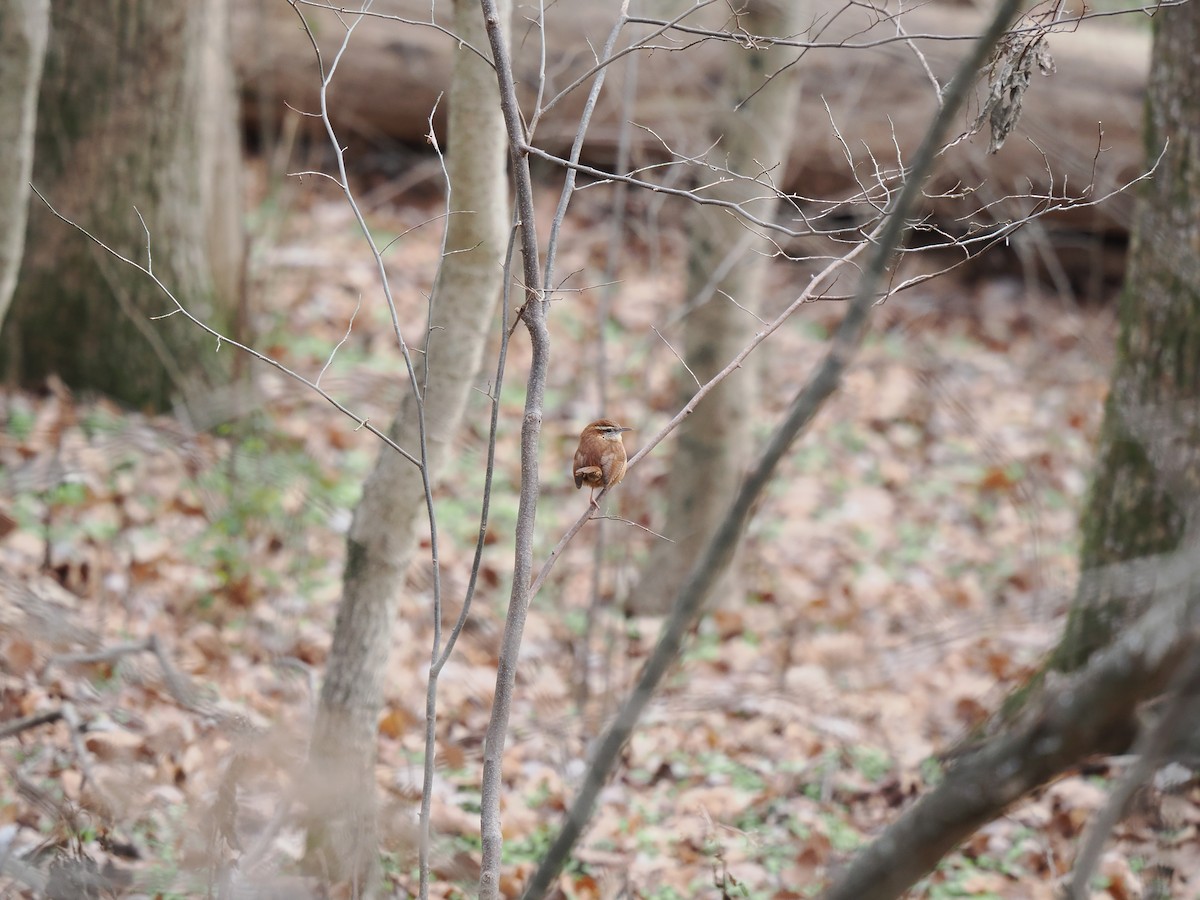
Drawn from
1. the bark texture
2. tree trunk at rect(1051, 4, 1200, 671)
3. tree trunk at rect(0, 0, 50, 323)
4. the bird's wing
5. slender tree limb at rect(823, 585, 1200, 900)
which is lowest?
slender tree limb at rect(823, 585, 1200, 900)

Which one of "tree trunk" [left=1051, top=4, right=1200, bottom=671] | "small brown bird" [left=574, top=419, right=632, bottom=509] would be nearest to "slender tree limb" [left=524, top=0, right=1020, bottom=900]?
"small brown bird" [left=574, top=419, right=632, bottom=509]

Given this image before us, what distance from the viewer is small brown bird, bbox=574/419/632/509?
2.21 m

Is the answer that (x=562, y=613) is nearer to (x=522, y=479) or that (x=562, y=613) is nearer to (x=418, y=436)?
(x=418, y=436)

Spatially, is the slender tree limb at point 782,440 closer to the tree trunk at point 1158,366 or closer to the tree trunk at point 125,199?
the tree trunk at point 1158,366

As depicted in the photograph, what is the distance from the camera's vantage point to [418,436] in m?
2.54

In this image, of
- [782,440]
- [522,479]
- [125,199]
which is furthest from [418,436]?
[125,199]

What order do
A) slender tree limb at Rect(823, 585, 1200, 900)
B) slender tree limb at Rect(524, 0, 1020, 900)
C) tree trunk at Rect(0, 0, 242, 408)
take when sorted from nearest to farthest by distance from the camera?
slender tree limb at Rect(823, 585, 1200, 900), slender tree limb at Rect(524, 0, 1020, 900), tree trunk at Rect(0, 0, 242, 408)

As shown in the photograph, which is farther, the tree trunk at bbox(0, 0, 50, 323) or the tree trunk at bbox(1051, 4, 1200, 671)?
the tree trunk at bbox(1051, 4, 1200, 671)

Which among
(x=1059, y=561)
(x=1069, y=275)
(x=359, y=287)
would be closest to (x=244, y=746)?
(x=1059, y=561)

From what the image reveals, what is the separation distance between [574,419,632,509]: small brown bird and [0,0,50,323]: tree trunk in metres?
1.86

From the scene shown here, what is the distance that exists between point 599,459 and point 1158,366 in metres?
1.92

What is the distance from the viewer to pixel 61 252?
189 inches

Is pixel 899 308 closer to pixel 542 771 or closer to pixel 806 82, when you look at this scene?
pixel 806 82

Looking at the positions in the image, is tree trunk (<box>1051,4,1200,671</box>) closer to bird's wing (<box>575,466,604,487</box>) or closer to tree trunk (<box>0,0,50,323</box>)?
bird's wing (<box>575,466,604,487</box>)
